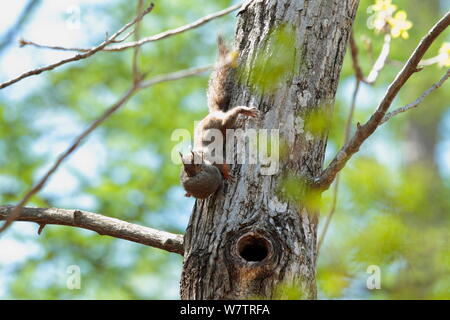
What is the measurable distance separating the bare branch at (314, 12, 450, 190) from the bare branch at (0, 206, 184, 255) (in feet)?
2.35

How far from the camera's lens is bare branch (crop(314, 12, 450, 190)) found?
2494 mm

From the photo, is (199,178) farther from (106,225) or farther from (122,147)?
(122,147)

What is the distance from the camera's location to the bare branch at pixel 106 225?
287cm

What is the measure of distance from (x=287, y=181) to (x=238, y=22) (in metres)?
0.91

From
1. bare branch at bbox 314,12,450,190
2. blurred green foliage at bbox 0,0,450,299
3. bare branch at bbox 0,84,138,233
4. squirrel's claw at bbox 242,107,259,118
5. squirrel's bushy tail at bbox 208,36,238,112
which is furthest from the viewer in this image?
blurred green foliage at bbox 0,0,450,299

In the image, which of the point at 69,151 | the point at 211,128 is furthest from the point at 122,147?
the point at 69,151

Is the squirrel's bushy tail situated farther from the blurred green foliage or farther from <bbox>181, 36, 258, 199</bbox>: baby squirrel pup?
the blurred green foliage

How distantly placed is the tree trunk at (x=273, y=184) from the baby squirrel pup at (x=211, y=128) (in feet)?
0.26

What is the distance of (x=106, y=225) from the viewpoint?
296 centimetres

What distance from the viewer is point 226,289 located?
8.20 feet

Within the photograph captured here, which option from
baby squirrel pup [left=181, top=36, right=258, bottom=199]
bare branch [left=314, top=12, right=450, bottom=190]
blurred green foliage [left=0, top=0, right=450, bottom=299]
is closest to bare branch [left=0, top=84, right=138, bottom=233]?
baby squirrel pup [left=181, top=36, right=258, bottom=199]
